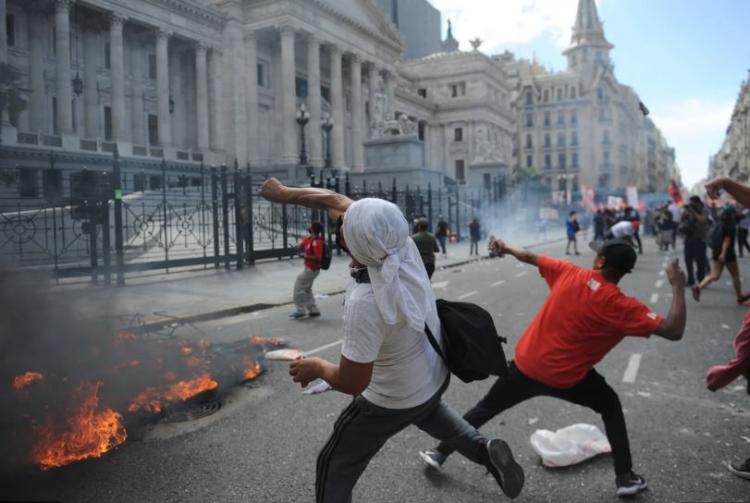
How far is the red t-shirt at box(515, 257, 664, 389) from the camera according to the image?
3289mm

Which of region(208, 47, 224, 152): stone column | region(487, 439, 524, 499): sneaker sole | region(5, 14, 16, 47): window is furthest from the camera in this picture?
region(208, 47, 224, 152): stone column

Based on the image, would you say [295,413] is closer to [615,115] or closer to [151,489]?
[151,489]

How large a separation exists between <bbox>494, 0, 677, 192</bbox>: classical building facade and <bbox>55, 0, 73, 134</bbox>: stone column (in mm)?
70650

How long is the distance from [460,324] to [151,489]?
2226 mm

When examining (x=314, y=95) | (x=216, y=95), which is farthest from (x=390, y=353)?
(x=314, y=95)

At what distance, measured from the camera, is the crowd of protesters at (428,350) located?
225 cm

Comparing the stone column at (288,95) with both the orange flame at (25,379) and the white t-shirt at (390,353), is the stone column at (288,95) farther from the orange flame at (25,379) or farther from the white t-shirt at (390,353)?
the white t-shirt at (390,353)

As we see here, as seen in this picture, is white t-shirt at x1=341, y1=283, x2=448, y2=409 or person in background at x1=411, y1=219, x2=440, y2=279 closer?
white t-shirt at x1=341, y1=283, x2=448, y2=409

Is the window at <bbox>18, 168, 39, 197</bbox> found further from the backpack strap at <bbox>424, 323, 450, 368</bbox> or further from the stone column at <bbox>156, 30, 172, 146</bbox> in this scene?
the backpack strap at <bbox>424, 323, 450, 368</bbox>

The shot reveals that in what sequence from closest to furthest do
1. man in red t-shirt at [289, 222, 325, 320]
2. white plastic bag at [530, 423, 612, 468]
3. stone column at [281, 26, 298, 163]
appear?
white plastic bag at [530, 423, 612, 468]
man in red t-shirt at [289, 222, 325, 320]
stone column at [281, 26, 298, 163]

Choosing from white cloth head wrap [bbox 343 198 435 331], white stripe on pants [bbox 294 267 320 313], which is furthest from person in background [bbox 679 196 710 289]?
white cloth head wrap [bbox 343 198 435 331]

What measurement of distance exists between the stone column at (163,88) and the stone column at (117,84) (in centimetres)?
233

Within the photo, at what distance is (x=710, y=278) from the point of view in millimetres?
10938

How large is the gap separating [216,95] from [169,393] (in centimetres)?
3588
